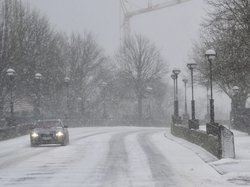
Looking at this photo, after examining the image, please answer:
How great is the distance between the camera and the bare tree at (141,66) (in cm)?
10031

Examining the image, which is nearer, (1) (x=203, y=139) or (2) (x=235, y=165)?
(2) (x=235, y=165)

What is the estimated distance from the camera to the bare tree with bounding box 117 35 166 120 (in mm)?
100312

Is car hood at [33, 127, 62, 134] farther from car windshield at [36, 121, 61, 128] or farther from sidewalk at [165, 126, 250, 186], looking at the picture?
sidewalk at [165, 126, 250, 186]

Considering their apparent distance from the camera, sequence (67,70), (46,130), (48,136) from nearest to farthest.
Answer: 1. (48,136)
2. (46,130)
3. (67,70)

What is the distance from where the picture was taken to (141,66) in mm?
101125

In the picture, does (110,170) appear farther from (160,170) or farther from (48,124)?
(48,124)

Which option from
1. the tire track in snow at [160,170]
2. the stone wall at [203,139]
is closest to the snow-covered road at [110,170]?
the tire track in snow at [160,170]

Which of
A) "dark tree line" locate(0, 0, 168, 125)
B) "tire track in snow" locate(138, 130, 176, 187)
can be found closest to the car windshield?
"tire track in snow" locate(138, 130, 176, 187)

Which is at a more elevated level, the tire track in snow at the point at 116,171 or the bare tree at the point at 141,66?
the bare tree at the point at 141,66

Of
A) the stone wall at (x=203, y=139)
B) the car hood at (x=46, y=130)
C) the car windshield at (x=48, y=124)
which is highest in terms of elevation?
the car windshield at (x=48, y=124)

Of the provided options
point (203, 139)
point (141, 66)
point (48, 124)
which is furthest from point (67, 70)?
point (203, 139)

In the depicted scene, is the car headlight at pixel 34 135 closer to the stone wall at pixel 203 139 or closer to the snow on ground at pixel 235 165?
the stone wall at pixel 203 139

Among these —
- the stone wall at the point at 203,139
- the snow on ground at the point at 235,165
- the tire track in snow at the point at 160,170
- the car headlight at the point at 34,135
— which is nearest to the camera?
the tire track in snow at the point at 160,170

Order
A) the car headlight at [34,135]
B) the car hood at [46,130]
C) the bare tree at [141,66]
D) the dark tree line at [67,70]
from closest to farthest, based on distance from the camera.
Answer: the car headlight at [34,135], the car hood at [46,130], the dark tree line at [67,70], the bare tree at [141,66]
